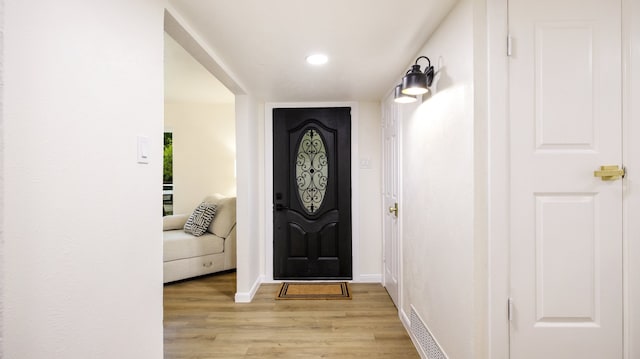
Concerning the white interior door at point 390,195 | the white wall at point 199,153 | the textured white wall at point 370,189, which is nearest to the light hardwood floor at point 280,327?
the white interior door at point 390,195

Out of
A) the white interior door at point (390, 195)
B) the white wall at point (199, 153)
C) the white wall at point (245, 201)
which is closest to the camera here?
the white interior door at point (390, 195)

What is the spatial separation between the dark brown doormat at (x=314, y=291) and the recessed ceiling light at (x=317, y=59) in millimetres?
2250

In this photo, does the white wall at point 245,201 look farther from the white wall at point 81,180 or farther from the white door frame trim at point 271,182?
the white wall at point 81,180

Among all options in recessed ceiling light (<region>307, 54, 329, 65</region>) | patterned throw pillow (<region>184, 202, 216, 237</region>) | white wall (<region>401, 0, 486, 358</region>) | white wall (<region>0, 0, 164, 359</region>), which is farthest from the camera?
patterned throw pillow (<region>184, 202, 216, 237</region>)

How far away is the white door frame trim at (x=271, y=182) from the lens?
12.4 ft

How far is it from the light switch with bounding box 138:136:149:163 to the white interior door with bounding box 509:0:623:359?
164cm

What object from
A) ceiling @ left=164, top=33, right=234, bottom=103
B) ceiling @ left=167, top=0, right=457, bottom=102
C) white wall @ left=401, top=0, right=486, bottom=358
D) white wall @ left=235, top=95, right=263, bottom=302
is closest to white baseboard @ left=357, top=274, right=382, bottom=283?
white wall @ left=235, top=95, right=263, bottom=302

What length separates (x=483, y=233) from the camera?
4.90 feet

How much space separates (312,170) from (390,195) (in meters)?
1.01

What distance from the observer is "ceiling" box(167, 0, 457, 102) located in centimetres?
170

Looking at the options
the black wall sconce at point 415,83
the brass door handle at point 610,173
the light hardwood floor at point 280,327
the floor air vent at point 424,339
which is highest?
the black wall sconce at point 415,83

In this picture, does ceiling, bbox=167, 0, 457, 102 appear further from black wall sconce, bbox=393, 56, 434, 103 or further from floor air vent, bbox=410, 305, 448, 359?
floor air vent, bbox=410, 305, 448, 359

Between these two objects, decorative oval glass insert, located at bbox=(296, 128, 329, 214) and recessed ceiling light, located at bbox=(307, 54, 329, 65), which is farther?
decorative oval glass insert, located at bbox=(296, 128, 329, 214)

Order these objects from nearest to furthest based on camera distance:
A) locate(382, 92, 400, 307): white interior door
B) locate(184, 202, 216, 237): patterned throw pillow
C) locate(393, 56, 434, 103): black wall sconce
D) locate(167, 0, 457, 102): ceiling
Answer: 1. locate(167, 0, 457, 102): ceiling
2. locate(393, 56, 434, 103): black wall sconce
3. locate(382, 92, 400, 307): white interior door
4. locate(184, 202, 216, 237): patterned throw pillow
